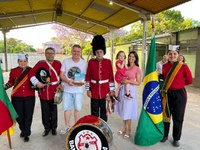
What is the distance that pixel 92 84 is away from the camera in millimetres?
3221

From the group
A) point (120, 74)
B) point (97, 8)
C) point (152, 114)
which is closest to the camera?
point (152, 114)

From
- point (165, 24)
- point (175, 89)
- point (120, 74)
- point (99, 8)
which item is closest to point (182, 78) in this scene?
point (175, 89)

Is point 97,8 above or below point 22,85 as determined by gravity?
above

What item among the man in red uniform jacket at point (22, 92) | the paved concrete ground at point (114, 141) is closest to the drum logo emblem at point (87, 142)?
the paved concrete ground at point (114, 141)

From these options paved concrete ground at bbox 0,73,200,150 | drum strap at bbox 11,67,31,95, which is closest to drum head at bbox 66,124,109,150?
paved concrete ground at bbox 0,73,200,150

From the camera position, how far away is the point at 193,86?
9242mm

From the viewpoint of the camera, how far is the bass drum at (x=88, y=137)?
2359 millimetres

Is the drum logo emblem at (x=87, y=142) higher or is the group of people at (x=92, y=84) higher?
the group of people at (x=92, y=84)

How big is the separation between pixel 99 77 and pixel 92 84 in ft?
0.55

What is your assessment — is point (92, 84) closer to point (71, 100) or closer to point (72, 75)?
point (72, 75)

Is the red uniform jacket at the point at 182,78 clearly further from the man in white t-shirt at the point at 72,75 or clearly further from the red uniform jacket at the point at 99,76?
the man in white t-shirt at the point at 72,75

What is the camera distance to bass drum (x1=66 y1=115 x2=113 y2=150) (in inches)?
92.9

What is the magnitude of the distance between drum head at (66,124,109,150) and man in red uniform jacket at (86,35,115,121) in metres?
0.86

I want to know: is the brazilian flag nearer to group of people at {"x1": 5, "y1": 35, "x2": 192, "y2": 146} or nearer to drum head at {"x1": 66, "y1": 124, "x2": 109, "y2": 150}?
group of people at {"x1": 5, "y1": 35, "x2": 192, "y2": 146}
